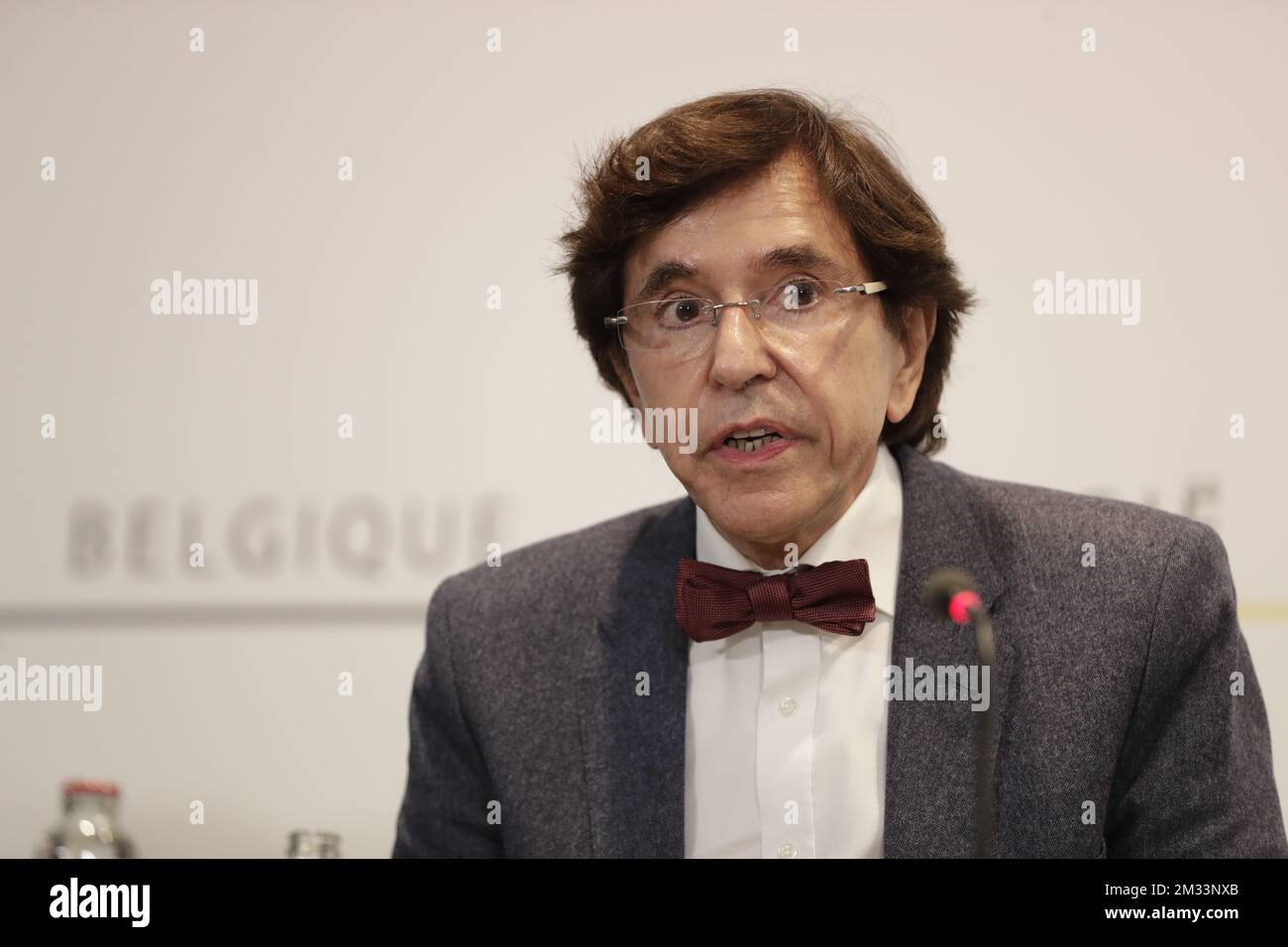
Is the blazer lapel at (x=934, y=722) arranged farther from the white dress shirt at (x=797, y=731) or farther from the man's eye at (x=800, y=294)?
the man's eye at (x=800, y=294)

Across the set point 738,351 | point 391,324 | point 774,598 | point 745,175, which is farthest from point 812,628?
point 391,324

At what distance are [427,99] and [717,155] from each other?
1.05m

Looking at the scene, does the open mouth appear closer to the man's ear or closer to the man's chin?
the man's chin

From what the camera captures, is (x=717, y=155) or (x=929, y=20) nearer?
(x=717, y=155)

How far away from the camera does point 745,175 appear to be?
6.50ft

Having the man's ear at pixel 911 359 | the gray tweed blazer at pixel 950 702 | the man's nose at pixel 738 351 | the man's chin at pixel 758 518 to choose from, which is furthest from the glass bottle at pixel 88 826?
the man's ear at pixel 911 359

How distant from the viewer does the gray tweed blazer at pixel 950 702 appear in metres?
1.83

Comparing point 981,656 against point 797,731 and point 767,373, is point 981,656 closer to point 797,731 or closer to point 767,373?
point 797,731

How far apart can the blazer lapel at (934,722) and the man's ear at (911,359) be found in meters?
0.24
